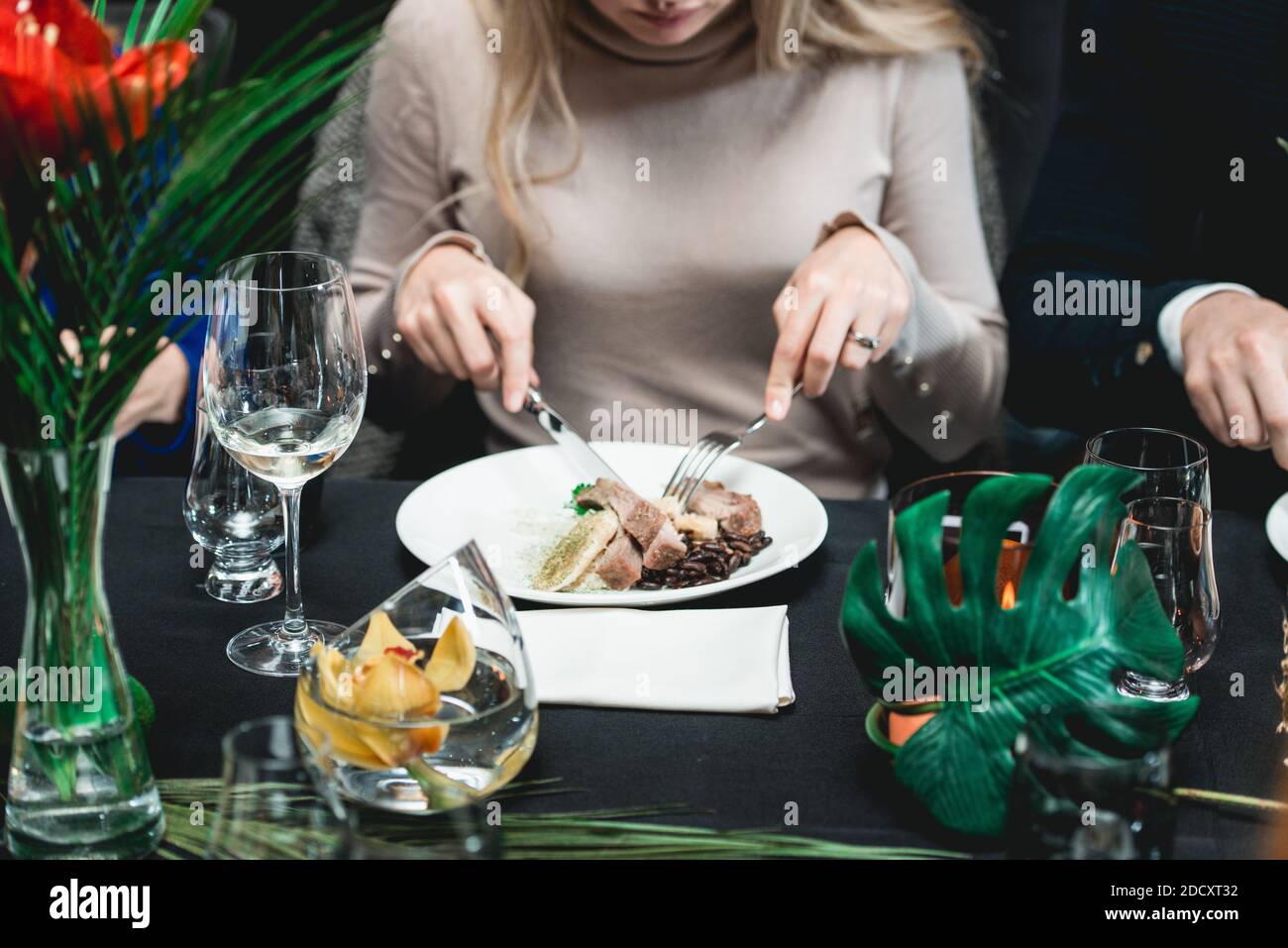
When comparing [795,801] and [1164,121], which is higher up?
[1164,121]

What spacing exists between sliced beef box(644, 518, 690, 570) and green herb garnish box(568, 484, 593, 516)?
116 mm

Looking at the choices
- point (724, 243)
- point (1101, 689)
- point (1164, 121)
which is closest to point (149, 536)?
point (1101, 689)

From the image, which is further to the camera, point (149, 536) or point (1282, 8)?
point (1282, 8)

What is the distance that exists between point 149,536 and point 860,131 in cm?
113

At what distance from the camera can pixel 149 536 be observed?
110cm

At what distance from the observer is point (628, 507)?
3.51 feet

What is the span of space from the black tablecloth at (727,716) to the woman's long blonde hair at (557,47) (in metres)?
0.77

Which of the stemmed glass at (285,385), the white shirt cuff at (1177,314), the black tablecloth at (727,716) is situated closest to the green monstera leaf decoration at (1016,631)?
the black tablecloth at (727,716)

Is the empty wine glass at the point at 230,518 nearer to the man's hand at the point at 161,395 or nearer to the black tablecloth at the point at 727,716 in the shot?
the black tablecloth at the point at 727,716

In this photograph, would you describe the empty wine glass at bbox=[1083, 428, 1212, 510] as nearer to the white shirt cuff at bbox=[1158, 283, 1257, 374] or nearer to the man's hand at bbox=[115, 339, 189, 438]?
the white shirt cuff at bbox=[1158, 283, 1257, 374]

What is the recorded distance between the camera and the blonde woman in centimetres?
174

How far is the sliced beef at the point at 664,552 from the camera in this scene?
1.02 meters
